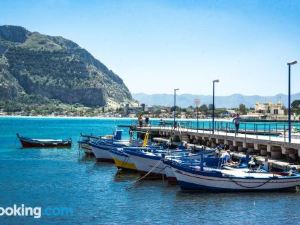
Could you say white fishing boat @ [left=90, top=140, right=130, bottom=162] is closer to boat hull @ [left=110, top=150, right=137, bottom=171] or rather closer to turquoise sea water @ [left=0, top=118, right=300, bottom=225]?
turquoise sea water @ [left=0, top=118, right=300, bottom=225]

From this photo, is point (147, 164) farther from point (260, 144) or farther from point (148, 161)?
point (260, 144)

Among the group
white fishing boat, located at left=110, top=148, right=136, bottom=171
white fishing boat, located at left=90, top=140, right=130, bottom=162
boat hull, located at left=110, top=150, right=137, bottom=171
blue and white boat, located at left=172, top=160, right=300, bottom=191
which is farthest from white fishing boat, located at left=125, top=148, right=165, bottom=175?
white fishing boat, located at left=90, top=140, right=130, bottom=162

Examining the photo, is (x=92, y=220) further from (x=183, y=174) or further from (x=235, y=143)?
(x=235, y=143)

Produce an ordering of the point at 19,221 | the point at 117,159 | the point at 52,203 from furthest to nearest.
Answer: the point at 117,159
the point at 52,203
the point at 19,221

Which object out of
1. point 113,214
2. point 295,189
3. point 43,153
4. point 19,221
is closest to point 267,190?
point 295,189

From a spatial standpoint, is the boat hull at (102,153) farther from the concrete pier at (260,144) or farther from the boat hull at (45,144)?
the boat hull at (45,144)

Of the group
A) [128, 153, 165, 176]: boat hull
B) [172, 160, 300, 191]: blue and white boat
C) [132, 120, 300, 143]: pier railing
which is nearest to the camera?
[172, 160, 300, 191]: blue and white boat

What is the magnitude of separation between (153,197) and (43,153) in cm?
3913

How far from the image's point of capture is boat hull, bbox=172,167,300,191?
3316cm

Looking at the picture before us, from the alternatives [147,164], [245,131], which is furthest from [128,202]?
[245,131]

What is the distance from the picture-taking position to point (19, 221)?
2711cm

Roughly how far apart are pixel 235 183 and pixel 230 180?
436mm

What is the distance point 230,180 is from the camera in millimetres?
33031

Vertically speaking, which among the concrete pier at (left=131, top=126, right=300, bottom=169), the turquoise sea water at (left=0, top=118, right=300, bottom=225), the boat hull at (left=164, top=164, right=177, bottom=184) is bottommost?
the turquoise sea water at (left=0, top=118, right=300, bottom=225)
